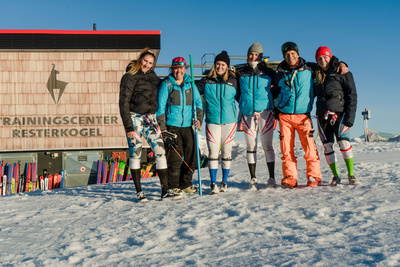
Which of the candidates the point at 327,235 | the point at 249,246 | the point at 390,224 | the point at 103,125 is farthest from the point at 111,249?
the point at 103,125

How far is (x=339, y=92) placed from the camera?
4.70 m

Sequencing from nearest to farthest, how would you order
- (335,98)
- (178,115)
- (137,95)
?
(137,95) < (335,98) < (178,115)

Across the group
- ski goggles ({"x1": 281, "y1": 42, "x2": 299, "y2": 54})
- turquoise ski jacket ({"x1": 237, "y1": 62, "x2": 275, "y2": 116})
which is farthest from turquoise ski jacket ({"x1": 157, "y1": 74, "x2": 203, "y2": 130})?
ski goggles ({"x1": 281, "y1": 42, "x2": 299, "y2": 54})

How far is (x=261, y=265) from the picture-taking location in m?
2.25

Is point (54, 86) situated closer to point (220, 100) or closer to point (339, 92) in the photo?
point (220, 100)

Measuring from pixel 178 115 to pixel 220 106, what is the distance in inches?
24.3

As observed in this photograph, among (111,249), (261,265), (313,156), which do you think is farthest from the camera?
(313,156)

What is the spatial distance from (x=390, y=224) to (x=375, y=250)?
0.68 m

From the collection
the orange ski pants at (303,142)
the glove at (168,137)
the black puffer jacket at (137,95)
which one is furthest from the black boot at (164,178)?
the orange ski pants at (303,142)

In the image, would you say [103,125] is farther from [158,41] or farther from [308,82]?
[308,82]

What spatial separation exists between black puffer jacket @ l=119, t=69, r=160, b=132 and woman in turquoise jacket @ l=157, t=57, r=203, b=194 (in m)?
0.12

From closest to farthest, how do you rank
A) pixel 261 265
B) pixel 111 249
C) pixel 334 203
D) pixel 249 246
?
pixel 261 265
pixel 249 246
pixel 111 249
pixel 334 203

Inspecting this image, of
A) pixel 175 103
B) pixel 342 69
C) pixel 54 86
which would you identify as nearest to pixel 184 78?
pixel 175 103

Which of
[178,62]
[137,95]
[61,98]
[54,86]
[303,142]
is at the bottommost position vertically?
[303,142]
